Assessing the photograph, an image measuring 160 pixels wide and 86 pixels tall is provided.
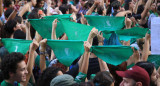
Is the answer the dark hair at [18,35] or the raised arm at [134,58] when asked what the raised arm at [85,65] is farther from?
the dark hair at [18,35]

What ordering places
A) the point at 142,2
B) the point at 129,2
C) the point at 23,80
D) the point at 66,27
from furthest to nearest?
1. the point at 129,2
2. the point at 142,2
3. the point at 66,27
4. the point at 23,80

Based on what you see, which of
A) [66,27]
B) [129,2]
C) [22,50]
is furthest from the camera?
[129,2]

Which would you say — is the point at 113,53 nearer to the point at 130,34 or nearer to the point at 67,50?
the point at 67,50

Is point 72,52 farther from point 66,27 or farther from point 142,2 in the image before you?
point 142,2

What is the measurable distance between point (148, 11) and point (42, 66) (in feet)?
15.0

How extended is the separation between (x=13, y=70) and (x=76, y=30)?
1.93 metres

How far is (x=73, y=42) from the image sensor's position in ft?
17.0

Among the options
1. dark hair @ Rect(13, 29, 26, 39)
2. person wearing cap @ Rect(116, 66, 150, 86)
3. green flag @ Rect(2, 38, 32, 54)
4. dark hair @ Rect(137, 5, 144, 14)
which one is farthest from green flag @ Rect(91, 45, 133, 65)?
dark hair @ Rect(137, 5, 144, 14)

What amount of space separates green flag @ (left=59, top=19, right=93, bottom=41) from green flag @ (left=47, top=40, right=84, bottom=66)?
0.67 meters

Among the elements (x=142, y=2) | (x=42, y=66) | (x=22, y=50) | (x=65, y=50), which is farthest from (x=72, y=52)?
(x=142, y=2)

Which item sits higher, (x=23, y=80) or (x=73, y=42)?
(x=73, y=42)

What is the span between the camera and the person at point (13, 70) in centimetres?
430

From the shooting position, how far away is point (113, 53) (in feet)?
16.2

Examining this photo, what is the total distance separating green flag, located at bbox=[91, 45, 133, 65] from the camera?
189 inches
